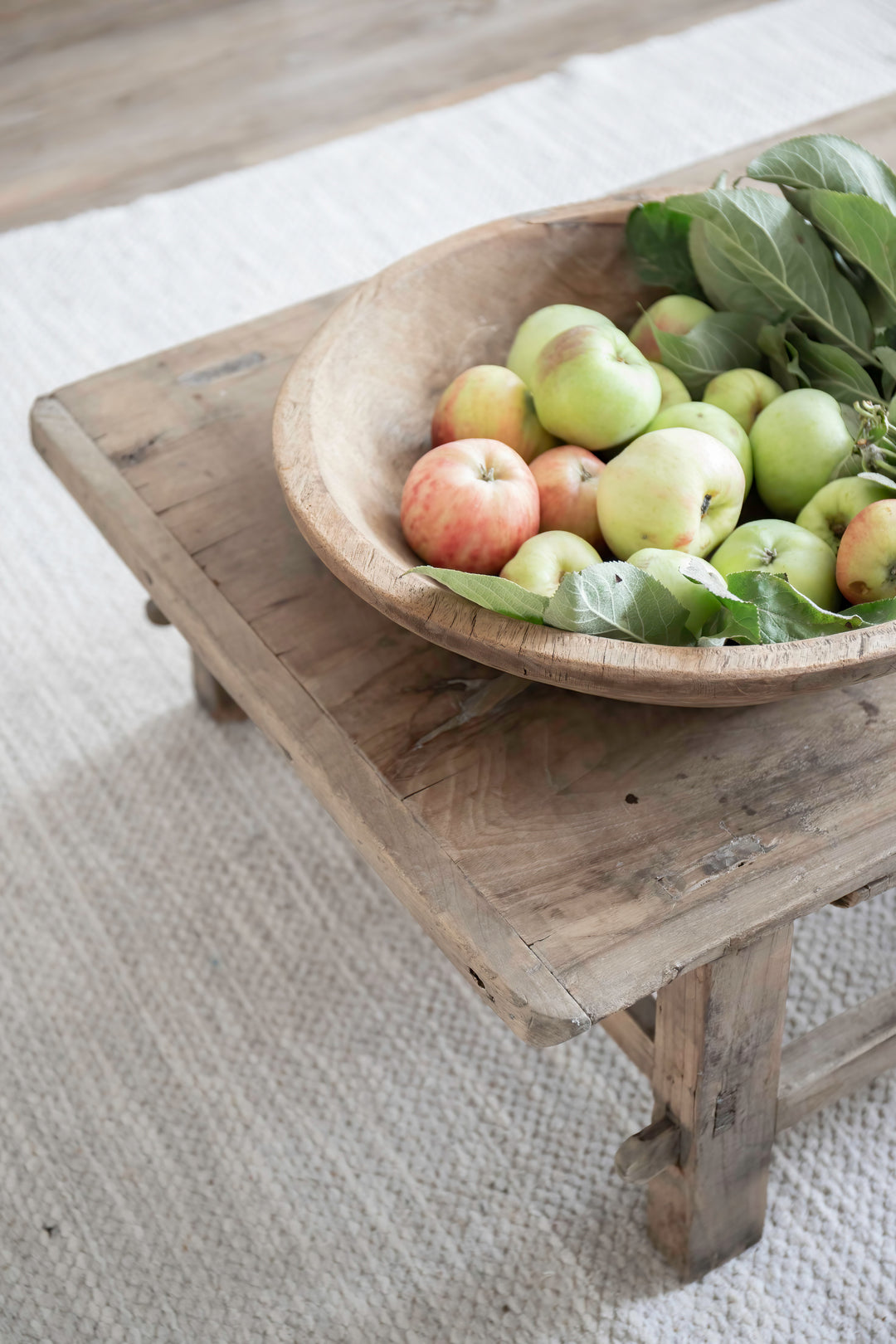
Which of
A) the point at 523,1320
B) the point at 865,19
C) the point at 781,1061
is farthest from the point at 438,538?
the point at 865,19

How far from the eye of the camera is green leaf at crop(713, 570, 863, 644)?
64 cm

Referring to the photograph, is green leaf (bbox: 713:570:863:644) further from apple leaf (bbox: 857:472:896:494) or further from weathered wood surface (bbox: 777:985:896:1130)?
weathered wood surface (bbox: 777:985:896:1130)

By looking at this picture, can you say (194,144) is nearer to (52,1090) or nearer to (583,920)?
(52,1090)

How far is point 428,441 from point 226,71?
2143 millimetres

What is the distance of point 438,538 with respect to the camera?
0.74 m

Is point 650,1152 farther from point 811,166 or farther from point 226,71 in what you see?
point 226,71

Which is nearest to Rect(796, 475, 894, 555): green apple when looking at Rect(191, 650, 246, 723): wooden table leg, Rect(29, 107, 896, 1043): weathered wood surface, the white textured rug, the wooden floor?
Rect(29, 107, 896, 1043): weathered wood surface

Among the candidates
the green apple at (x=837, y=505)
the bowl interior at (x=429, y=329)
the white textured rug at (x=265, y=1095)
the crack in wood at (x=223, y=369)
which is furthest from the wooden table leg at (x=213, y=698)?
the green apple at (x=837, y=505)

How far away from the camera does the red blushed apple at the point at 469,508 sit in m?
0.73

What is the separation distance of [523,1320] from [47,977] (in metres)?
0.52

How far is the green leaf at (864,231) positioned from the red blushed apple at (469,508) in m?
0.27

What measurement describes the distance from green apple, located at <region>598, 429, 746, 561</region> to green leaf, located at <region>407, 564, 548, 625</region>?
0.13 metres

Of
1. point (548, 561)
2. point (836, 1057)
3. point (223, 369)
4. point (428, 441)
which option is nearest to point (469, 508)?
point (548, 561)

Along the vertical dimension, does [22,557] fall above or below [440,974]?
above
